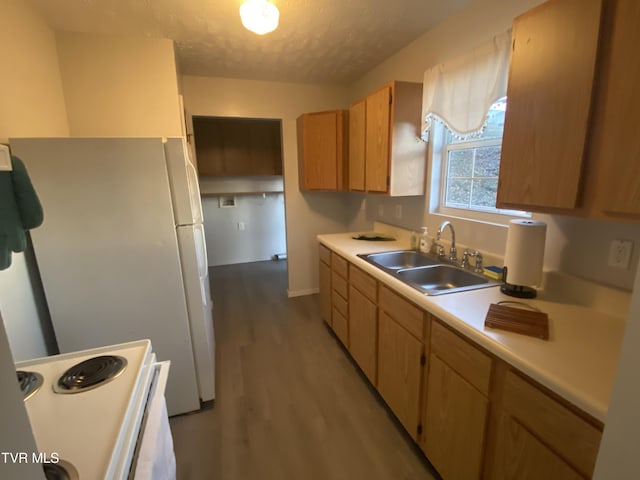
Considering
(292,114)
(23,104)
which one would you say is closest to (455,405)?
(23,104)

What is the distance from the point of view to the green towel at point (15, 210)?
85 cm

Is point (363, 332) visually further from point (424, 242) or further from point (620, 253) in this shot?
point (620, 253)

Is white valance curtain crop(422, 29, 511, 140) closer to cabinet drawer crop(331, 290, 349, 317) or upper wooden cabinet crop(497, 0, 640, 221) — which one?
upper wooden cabinet crop(497, 0, 640, 221)

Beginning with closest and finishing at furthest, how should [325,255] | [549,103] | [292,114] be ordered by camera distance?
[549,103]
[325,255]
[292,114]

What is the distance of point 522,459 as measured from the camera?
3.15ft

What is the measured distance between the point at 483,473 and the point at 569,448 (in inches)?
17.5

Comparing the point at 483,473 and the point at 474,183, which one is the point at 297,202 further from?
the point at 483,473

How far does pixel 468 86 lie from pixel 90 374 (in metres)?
2.26

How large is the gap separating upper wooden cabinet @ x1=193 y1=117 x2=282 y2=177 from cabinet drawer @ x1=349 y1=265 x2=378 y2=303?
10.3ft

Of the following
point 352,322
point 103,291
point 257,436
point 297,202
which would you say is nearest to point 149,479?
point 257,436

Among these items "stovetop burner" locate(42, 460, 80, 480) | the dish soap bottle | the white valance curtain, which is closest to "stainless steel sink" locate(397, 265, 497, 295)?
the dish soap bottle

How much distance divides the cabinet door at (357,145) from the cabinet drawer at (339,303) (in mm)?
965

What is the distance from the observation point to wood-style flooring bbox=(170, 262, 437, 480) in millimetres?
1528

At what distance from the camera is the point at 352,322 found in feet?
7.43
